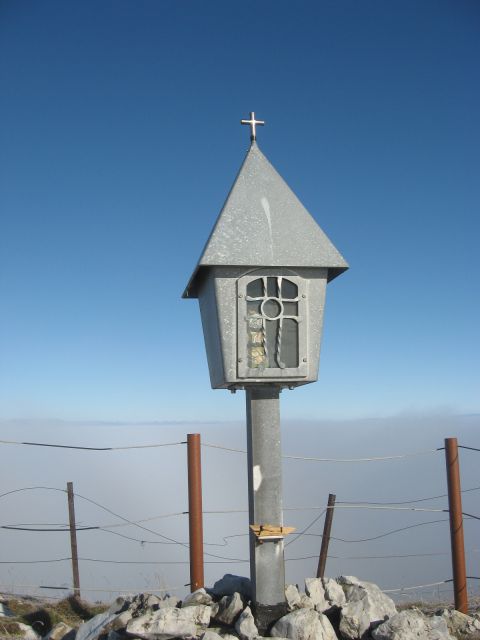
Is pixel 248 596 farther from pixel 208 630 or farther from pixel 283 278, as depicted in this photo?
pixel 283 278

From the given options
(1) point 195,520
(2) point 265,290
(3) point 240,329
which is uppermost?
(2) point 265,290

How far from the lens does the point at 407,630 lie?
4.21m

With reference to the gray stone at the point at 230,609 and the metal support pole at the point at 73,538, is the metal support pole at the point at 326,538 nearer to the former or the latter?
the gray stone at the point at 230,609

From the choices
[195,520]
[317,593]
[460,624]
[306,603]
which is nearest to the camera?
[306,603]

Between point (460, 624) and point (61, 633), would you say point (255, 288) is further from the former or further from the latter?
point (460, 624)

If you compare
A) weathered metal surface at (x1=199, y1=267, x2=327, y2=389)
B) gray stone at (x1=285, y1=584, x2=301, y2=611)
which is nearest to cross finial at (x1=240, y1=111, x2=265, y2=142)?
weathered metal surface at (x1=199, y1=267, x2=327, y2=389)

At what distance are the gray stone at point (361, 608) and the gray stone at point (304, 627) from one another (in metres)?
0.16

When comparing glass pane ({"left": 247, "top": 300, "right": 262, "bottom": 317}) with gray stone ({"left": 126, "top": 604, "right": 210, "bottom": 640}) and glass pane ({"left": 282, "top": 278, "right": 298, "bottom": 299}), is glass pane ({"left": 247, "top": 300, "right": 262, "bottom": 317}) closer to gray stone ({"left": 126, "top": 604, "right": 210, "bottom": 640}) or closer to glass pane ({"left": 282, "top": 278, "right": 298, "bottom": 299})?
glass pane ({"left": 282, "top": 278, "right": 298, "bottom": 299})

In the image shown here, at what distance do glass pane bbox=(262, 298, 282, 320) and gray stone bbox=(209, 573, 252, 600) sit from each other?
2.33 meters

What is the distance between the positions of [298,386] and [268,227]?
4.52 ft

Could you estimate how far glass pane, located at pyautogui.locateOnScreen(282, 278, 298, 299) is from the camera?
16.0ft

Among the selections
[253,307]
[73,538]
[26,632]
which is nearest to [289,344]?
[253,307]

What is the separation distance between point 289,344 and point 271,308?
1.09 ft

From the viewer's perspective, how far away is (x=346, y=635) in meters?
4.46
